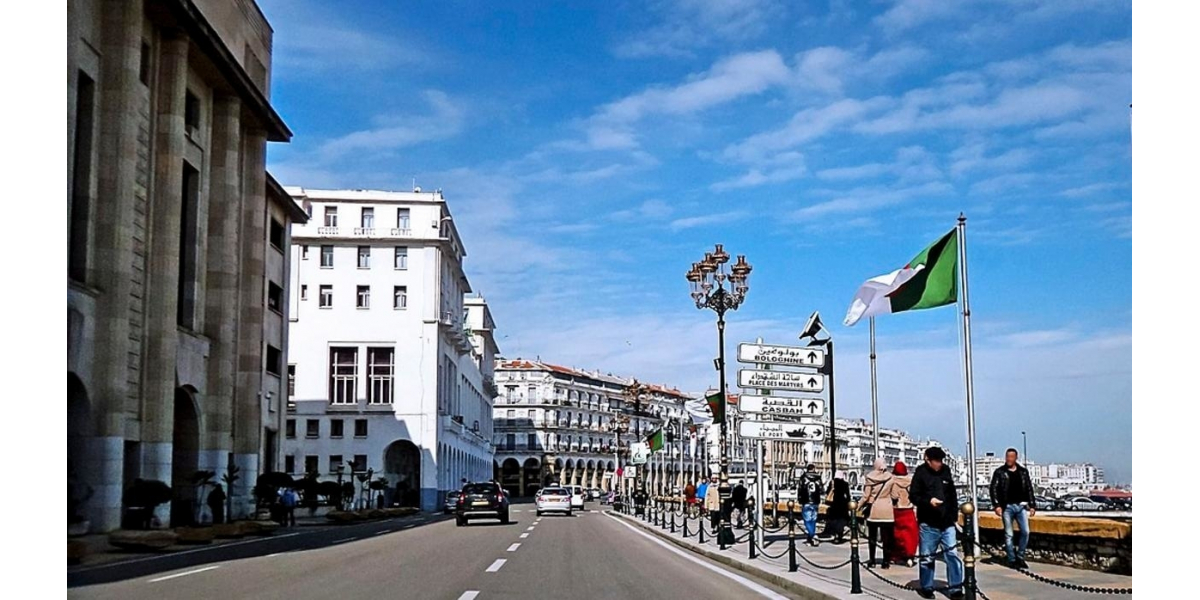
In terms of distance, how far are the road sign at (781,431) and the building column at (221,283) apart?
2722 centimetres

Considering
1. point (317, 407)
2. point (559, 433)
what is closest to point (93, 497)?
point (317, 407)

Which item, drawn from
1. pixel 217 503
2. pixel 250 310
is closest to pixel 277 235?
pixel 250 310

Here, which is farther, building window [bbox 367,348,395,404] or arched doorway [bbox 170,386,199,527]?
building window [bbox 367,348,395,404]

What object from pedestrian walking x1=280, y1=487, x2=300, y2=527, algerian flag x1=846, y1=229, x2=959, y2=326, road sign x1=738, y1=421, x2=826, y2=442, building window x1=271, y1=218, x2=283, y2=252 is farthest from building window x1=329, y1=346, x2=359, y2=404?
algerian flag x1=846, y1=229, x2=959, y2=326

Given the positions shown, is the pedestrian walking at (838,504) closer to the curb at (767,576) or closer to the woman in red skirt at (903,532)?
the curb at (767,576)

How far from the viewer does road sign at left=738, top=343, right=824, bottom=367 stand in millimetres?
21500

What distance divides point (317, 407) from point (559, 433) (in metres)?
83.1

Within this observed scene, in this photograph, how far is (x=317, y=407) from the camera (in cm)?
8075

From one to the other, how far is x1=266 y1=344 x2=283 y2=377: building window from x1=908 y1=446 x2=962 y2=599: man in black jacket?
4565 centimetres

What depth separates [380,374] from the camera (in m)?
82.7

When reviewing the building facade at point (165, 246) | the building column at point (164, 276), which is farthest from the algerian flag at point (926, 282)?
the building column at point (164, 276)

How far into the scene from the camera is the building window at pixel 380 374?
82000mm

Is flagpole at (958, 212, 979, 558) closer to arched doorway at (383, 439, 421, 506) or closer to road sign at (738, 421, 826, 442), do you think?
road sign at (738, 421, 826, 442)
